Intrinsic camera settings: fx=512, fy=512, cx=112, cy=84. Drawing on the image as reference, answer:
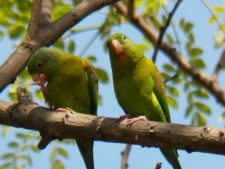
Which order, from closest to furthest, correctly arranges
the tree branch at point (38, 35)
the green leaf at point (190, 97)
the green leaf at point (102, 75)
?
1. the tree branch at point (38, 35)
2. the green leaf at point (102, 75)
3. the green leaf at point (190, 97)

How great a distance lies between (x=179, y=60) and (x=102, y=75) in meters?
0.87

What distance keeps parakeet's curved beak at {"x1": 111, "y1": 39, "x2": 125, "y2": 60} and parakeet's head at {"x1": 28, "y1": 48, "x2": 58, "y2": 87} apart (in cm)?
59

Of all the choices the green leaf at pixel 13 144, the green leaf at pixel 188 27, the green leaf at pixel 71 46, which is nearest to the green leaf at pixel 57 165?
the green leaf at pixel 13 144

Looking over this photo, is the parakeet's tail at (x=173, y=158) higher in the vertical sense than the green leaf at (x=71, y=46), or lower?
lower

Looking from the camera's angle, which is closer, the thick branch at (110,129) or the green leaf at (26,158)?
the thick branch at (110,129)

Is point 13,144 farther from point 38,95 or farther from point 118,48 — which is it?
point 118,48

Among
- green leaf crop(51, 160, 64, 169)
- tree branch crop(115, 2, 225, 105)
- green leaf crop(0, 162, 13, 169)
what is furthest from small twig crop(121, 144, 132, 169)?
green leaf crop(0, 162, 13, 169)

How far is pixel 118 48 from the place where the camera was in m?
4.27

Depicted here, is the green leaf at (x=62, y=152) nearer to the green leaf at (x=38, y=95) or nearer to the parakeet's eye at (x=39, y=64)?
the green leaf at (x=38, y=95)

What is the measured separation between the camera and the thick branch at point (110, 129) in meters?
2.70

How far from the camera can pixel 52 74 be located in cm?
449

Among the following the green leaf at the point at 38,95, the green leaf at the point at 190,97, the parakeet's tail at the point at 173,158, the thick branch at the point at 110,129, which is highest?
the green leaf at the point at 190,97

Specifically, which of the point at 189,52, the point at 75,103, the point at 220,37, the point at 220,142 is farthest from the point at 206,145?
the point at 220,37

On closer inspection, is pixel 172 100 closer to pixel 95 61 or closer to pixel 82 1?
pixel 95 61
